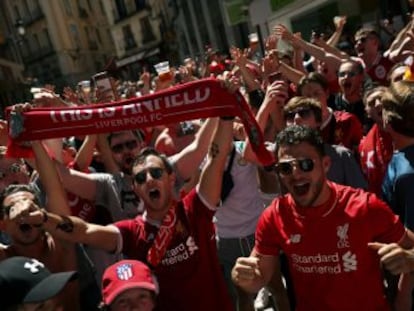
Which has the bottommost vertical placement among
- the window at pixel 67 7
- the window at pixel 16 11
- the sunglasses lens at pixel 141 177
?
the sunglasses lens at pixel 141 177

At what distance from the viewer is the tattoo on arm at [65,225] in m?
2.92

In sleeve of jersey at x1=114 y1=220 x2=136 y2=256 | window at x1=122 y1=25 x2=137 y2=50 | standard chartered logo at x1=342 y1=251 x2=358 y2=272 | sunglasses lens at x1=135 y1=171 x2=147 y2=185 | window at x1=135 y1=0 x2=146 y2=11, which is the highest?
window at x1=135 y1=0 x2=146 y2=11

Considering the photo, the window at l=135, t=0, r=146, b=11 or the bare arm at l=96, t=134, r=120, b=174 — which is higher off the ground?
the window at l=135, t=0, r=146, b=11

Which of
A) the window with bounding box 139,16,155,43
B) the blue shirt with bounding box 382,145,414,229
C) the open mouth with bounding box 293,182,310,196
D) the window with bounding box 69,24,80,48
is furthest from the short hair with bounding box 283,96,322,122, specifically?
the window with bounding box 69,24,80,48

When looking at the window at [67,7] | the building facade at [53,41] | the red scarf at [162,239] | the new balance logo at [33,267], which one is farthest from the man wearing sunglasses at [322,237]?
the window at [67,7]

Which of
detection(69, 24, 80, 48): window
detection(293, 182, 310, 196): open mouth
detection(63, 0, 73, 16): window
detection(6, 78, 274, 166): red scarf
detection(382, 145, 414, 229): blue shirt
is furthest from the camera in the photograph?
detection(69, 24, 80, 48): window

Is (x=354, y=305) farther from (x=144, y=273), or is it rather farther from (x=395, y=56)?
(x=395, y=56)

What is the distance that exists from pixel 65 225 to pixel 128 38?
5768cm

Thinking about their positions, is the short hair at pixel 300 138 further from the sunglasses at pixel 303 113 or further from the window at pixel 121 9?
the window at pixel 121 9

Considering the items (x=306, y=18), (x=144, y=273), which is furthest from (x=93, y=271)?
(x=306, y=18)

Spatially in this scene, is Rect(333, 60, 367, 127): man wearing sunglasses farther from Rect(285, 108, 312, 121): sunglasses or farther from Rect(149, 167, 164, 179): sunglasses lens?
Rect(149, 167, 164, 179): sunglasses lens

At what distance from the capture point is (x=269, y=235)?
8.81ft

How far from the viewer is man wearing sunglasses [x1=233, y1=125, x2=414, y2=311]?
248 cm

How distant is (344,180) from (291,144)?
1.04 meters
